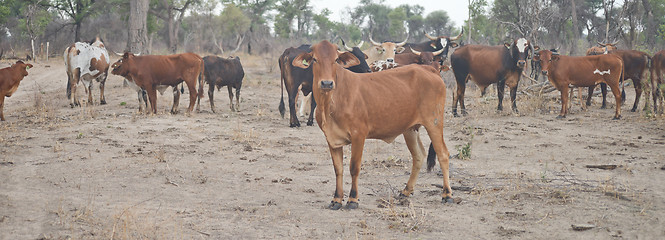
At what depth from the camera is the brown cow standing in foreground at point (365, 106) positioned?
5.54 m

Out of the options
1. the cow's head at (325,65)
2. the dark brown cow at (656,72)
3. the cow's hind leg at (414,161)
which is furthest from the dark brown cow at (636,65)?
the cow's head at (325,65)

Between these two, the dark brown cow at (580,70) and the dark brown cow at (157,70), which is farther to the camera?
the dark brown cow at (580,70)

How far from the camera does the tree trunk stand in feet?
57.7

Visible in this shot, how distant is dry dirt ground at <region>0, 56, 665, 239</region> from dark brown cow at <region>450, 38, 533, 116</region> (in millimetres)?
1475

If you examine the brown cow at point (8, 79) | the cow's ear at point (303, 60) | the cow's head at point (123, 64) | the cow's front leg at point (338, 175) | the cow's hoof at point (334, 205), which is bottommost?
the cow's hoof at point (334, 205)

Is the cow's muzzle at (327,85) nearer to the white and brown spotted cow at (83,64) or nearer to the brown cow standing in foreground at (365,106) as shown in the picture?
→ the brown cow standing in foreground at (365,106)

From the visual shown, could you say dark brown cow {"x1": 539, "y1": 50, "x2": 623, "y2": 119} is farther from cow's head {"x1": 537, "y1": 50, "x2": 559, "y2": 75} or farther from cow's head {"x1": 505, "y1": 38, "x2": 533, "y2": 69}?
cow's head {"x1": 505, "y1": 38, "x2": 533, "y2": 69}

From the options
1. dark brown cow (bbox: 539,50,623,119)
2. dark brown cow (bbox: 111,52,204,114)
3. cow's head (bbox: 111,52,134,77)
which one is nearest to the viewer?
cow's head (bbox: 111,52,134,77)

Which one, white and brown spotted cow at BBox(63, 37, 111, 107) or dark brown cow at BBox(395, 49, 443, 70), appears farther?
white and brown spotted cow at BBox(63, 37, 111, 107)

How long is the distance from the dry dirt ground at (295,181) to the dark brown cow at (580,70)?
90 cm

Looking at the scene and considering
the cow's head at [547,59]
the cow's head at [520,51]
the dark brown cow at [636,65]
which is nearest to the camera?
the cow's head at [547,59]

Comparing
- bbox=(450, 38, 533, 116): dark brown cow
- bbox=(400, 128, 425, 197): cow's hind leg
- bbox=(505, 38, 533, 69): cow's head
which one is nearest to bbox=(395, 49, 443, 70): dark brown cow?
bbox=(450, 38, 533, 116): dark brown cow

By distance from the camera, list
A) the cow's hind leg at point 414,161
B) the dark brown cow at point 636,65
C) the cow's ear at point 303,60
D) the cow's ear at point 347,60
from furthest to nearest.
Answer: the dark brown cow at point 636,65, the cow's hind leg at point 414,161, the cow's ear at point 347,60, the cow's ear at point 303,60

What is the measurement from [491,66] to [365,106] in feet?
27.4
